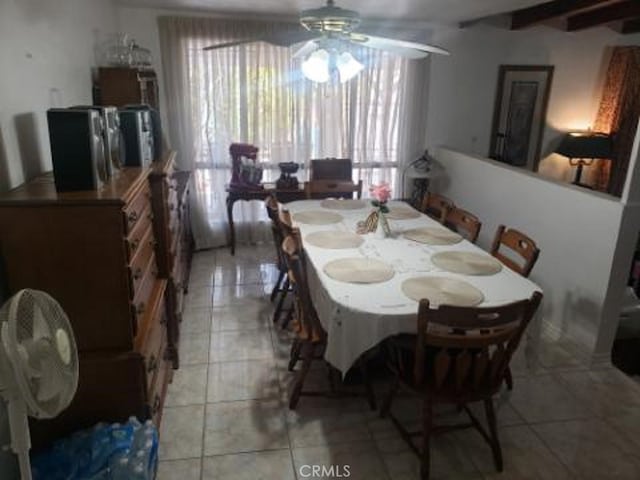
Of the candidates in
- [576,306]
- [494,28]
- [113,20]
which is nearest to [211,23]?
[113,20]

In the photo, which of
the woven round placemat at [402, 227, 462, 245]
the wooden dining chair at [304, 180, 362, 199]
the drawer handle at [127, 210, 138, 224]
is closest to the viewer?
the drawer handle at [127, 210, 138, 224]

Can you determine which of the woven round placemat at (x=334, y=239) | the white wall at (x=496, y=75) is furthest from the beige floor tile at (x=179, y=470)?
the white wall at (x=496, y=75)

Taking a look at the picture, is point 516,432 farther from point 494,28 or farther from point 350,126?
point 494,28

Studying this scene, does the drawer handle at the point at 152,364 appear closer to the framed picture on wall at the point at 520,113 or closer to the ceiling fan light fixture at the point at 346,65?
the ceiling fan light fixture at the point at 346,65

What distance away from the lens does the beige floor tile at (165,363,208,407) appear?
2.46 metres

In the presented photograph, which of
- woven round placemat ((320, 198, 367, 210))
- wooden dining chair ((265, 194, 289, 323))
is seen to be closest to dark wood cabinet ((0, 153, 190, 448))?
wooden dining chair ((265, 194, 289, 323))

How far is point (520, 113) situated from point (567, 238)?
7.96ft

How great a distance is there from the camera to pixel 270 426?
7.55ft

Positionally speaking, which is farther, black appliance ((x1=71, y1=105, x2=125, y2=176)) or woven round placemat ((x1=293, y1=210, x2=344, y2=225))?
woven round placemat ((x1=293, y1=210, x2=344, y2=225))

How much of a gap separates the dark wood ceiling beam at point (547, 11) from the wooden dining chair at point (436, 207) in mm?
1870

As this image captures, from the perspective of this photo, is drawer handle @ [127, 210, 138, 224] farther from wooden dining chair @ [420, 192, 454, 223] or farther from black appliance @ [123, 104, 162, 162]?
wooden dining chair @ [420, 192, 454, 223]

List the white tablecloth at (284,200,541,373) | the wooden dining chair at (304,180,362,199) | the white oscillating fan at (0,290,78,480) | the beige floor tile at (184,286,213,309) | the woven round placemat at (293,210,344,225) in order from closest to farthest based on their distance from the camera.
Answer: the white oscillating fan at (0,290,78,480) < the white tablecloth at (284,200,541,373) < the woven round placemat at (293,210,344,225) < the beige floor tile at (184,286,213,309) < the wooden dining chair at (304,180,362,199)

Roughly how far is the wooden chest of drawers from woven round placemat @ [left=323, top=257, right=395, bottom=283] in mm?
882

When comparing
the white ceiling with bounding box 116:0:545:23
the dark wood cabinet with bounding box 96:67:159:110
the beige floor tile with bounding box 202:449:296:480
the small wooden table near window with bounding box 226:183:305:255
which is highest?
the white ceiling with bounding box 116:0:545:23
